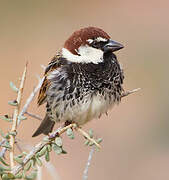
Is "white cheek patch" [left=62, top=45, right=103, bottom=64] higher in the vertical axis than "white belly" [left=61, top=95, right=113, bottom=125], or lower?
higher

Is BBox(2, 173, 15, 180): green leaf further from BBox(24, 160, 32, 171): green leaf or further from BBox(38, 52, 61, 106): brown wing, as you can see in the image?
BBox(38, 52, 61, 106): brown wing

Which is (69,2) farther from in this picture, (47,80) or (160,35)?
(47,80)

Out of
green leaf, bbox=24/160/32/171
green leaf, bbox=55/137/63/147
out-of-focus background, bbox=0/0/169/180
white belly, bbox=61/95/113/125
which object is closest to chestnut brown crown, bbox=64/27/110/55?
white belly, bbox=61/95/113/125

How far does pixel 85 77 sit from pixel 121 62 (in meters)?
3.54

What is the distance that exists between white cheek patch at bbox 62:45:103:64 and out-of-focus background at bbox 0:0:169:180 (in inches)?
68.0

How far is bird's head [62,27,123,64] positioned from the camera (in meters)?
2.59

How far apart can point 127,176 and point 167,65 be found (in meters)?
1.98

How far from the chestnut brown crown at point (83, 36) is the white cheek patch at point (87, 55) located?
0.02 metres

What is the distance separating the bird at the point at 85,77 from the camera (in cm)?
261

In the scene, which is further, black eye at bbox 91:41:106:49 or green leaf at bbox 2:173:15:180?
black eye at bbox 91:41:106:49

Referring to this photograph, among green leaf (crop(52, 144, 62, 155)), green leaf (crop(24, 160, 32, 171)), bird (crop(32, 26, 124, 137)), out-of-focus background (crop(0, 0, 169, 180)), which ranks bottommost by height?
out-of-focus background (crop(0, 0, 169, 180))

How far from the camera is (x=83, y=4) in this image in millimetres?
8047

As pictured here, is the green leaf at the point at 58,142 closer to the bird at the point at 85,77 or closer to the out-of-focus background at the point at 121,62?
the bird at the point at 85,77

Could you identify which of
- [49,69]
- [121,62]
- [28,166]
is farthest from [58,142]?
[121,62]
